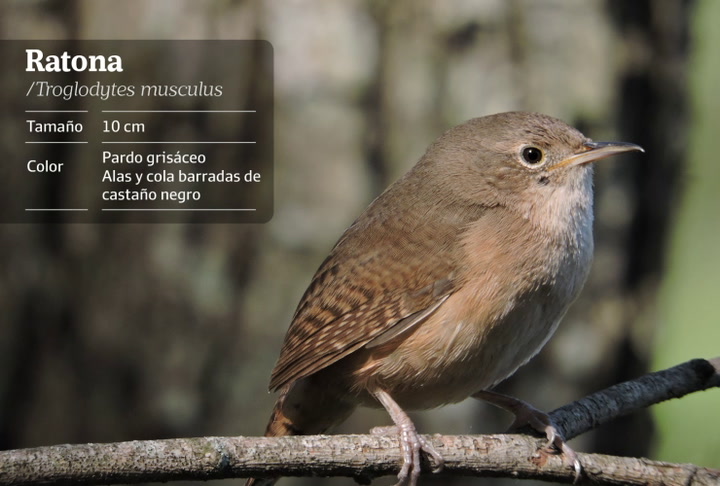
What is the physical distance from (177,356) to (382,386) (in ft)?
4.79

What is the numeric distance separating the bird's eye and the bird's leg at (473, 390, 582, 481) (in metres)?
0.96

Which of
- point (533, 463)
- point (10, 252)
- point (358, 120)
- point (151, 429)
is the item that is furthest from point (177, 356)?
point (533, 463)

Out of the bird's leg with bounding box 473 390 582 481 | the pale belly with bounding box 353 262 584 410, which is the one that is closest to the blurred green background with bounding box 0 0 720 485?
the bird's leg with bounding box 473 390 582 481

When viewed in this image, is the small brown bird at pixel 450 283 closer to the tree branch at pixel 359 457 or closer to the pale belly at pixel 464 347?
the pale belly at pixel 464 347

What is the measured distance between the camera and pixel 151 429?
4.90 m

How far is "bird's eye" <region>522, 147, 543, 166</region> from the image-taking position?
399cm

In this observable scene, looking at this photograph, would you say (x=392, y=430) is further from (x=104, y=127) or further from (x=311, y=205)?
(x=104, y=127)

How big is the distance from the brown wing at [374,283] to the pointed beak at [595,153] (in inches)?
16.0

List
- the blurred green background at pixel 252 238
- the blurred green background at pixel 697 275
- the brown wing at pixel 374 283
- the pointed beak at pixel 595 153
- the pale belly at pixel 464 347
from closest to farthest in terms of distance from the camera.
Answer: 1. the pale belly at pixel 464 347
2. the brown wing at pixel 374 283
3. the pointed beak at pixel 595 153
4. the blurred green background at pixel 252 238
5. the blurred green background at pixel 697 275

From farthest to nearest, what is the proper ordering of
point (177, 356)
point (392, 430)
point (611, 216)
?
point (611, 216) → point (177, 356) → point (392, 430)

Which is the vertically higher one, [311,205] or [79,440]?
[311,205]

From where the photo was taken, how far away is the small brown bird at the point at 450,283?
364 cm

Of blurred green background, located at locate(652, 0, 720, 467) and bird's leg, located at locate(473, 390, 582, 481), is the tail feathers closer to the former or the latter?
bird's leg, located at locate(473, 390, 582, 481)

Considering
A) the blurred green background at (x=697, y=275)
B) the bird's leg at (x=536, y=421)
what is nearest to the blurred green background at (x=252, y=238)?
the blurred green background at (x=697, y=275)
